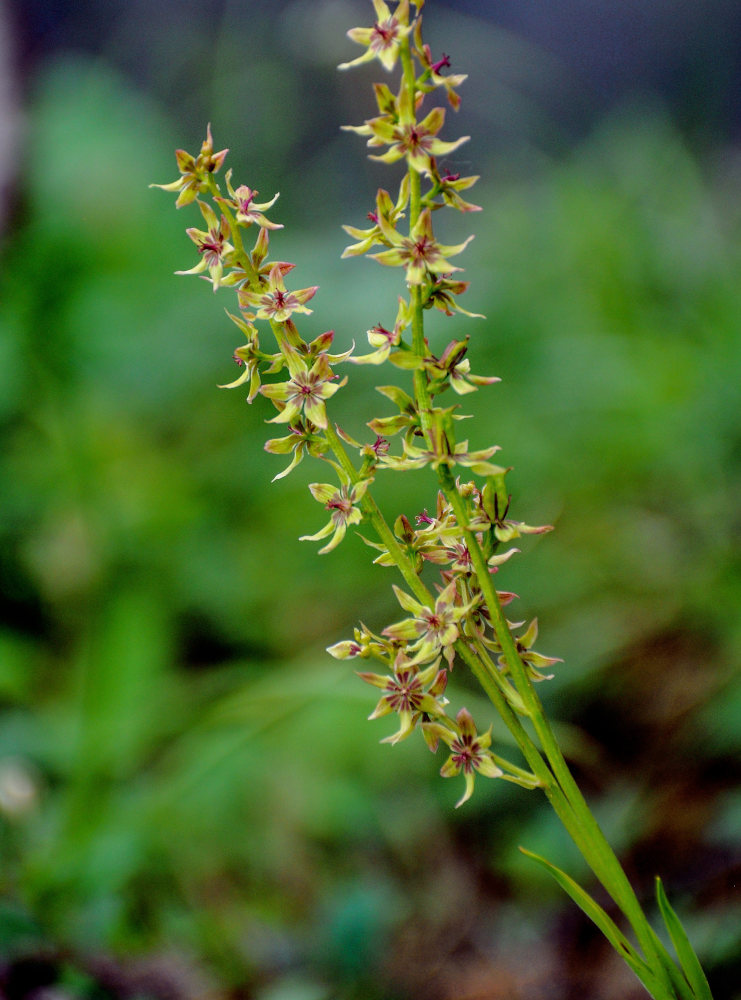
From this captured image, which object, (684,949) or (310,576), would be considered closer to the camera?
(684,949)

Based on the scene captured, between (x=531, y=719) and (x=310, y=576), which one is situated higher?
(x=531, y=719)

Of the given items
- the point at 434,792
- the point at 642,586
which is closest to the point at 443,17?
the point at 642,586

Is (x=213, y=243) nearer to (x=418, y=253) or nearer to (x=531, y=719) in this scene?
(x=418, y=253)

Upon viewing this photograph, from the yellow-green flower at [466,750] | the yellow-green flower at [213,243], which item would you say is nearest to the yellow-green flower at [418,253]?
the yellow-green flower at [213,243]

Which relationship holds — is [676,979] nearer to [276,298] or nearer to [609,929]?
[609,929]

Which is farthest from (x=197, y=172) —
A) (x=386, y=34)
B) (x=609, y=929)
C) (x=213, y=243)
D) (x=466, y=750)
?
(x=609, y=929)

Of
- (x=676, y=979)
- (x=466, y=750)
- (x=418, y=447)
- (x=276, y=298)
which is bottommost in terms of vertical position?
(x=676, y=979)

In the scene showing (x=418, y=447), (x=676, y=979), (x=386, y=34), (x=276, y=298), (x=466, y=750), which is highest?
(x=386, y=34)

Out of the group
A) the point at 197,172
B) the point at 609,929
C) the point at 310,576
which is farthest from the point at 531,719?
the point at 310,576
